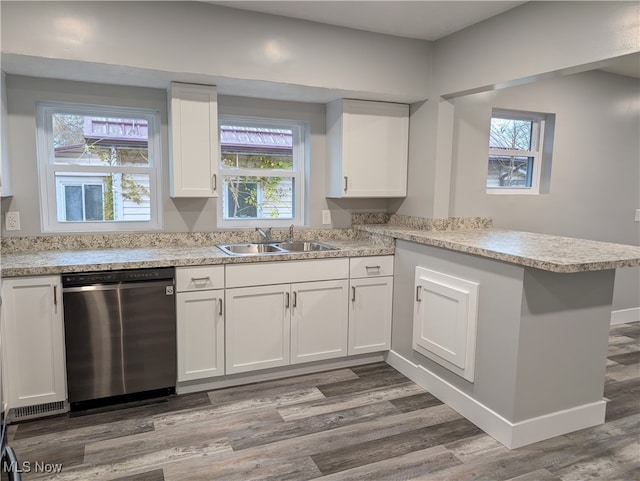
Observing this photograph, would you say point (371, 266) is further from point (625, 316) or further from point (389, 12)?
point (625, 316)

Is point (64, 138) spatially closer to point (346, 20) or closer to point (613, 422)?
point (346, 20)

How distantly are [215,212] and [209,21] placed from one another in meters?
1.30

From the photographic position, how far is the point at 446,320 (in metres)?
2.77

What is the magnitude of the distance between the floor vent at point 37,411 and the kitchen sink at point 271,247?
134 cm

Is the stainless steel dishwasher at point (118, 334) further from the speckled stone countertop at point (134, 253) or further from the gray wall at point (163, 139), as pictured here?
the gray wall at point (163, 139)

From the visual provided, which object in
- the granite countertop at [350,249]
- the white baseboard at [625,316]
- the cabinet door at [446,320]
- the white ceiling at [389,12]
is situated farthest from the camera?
the white baseboard at [625,316]

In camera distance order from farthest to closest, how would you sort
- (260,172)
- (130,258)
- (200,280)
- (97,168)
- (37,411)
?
(260,172) → (97,168) → (200,280) → (130,258) → (37,411)

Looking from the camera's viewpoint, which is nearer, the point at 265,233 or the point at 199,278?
the point at 199,278

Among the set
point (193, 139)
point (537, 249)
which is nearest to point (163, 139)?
Result: point (193, 139)

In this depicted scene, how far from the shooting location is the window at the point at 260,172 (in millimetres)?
Answer: 3492

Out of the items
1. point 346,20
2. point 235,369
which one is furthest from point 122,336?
point 346,20

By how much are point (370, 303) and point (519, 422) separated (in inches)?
Answer: 49.6

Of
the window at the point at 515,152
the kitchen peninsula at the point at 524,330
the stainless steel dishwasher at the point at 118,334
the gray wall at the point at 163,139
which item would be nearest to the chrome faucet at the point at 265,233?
the gray wall at the point at 163,139

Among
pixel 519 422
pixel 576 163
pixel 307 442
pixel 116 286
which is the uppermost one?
pixel 576 163
